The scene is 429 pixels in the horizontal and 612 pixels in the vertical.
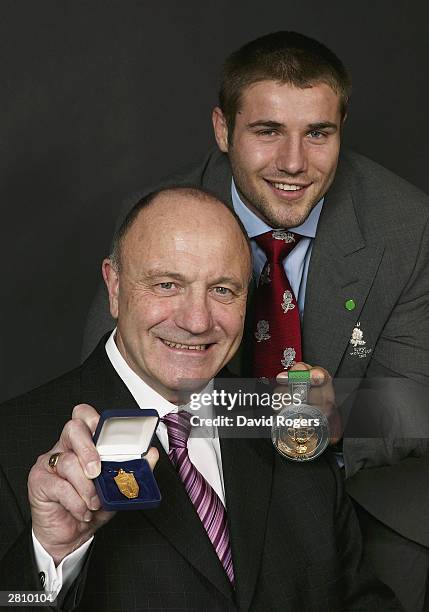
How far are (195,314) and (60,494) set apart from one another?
2.02 ft

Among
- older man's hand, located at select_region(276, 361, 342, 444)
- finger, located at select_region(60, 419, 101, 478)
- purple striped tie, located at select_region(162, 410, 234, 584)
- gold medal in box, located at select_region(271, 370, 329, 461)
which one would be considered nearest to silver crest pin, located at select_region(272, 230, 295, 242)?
older man's hand, located at select_region(276, 361, 342, 444)

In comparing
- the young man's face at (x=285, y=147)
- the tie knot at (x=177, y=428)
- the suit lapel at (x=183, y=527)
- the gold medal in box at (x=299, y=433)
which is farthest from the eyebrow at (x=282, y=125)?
the suit lapel at (x=183, y=527)

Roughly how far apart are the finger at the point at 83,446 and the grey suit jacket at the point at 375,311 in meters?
1.31

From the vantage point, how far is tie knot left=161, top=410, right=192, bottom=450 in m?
2.33

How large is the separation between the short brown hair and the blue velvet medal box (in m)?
1.42

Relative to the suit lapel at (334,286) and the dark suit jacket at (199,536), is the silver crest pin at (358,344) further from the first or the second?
the dark suit jacket at (199,536)

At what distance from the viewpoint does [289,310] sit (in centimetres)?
322

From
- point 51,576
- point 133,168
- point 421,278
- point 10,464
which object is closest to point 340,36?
point 133,168

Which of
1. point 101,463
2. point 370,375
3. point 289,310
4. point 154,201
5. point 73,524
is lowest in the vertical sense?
point 370,375

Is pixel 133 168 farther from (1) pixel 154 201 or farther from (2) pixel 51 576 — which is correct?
(2) pixel 51 576

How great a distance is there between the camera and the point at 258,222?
3.24 meters

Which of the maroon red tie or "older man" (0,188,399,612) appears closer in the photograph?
"older man" (0,188,399,612)

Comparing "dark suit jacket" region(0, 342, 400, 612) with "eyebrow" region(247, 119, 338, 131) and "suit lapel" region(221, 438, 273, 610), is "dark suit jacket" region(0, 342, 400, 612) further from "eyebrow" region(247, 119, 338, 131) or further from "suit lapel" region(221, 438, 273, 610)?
"eyebrow" region(247, 119, 338, 131)

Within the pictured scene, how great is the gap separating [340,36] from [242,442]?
2.02 meters
